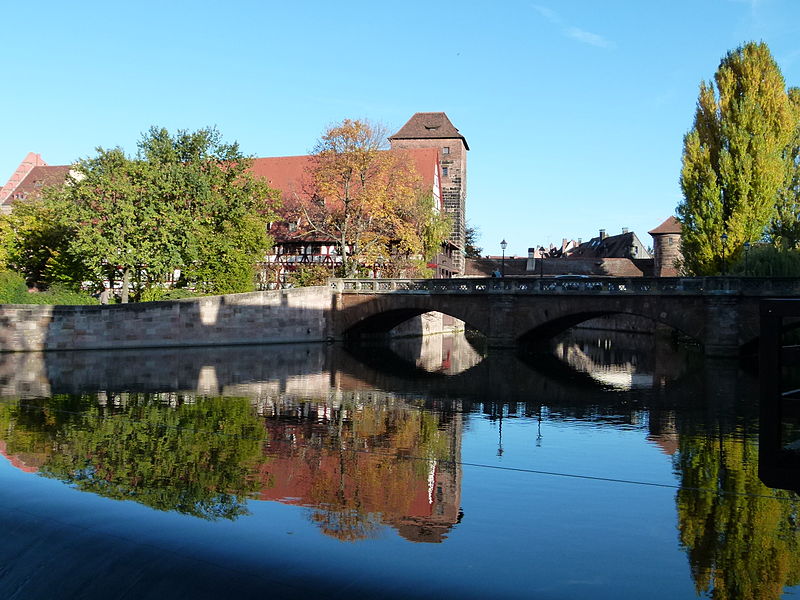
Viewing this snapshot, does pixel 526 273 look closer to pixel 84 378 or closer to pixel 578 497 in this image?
pixel 84 378

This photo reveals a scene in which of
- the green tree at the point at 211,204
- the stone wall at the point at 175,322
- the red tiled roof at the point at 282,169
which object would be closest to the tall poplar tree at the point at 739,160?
the stone wall at the point at 175,322

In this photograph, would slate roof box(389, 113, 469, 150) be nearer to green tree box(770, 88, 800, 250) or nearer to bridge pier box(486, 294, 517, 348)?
green tree box(770, 88, 800, 250)

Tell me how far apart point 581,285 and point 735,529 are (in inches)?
1198

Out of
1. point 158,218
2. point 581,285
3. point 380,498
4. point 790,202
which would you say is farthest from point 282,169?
point 380,498

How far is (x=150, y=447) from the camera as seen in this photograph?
13.3 metres

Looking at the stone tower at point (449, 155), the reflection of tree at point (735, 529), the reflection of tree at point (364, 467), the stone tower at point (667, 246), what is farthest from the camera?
the stone tower at point (667, 246)

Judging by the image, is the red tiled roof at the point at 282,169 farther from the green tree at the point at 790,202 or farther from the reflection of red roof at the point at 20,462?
the reflection of red roof at the point at 20,462

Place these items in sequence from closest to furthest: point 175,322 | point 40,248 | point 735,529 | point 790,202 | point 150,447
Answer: point 735,529 → point 150,447 → point 175,322 → point 40,248 → point 790,202

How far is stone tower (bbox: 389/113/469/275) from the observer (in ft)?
227

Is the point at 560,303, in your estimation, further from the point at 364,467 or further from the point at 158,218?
the point at 364,467

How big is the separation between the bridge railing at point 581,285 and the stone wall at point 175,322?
2.94 metres

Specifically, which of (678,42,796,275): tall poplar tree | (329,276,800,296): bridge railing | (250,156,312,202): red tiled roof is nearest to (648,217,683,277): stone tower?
(678,42,796,275): tall poplar tree

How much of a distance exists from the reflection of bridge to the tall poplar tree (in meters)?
8.26

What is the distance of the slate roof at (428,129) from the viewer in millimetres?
70000
